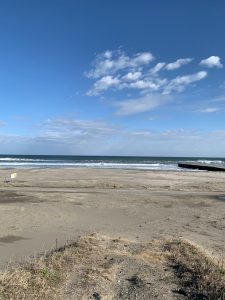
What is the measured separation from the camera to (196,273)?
662 centimetres

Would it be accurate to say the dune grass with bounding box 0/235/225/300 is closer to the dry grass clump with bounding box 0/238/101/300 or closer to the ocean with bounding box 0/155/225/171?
the dry grass clump with bounding box 0/238/101/300

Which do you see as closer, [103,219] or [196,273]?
[196,273]

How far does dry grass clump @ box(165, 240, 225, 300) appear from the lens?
227 inches

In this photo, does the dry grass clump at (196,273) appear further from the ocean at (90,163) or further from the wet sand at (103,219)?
the ocean at (90,163)

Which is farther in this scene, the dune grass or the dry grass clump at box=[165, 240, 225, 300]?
the dry grass clump at box=[165, 240, 225, 300]

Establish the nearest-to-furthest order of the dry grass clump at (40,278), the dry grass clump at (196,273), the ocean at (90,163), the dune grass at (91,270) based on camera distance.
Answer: the dry grass clump at (40,278) < the dune grass at (91,270) < the dry grass clump at (196,273) < the ocean at (90,163)

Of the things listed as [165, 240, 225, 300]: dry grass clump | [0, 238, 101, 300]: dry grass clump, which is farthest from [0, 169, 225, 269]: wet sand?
[0, 238, 101, 300]: dry grass clump

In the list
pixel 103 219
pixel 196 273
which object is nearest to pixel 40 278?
pixel 196 273

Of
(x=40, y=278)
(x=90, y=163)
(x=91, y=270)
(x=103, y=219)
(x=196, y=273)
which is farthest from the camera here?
(x=90, y=163)

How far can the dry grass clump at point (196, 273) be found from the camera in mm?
5754

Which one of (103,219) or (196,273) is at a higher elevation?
(196,273)

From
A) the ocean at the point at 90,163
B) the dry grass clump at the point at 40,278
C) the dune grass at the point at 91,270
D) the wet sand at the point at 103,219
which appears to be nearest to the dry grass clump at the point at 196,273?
the dune grass at the point at 91,270

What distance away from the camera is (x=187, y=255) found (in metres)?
7.98

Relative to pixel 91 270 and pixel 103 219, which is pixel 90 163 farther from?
pixel 91 270
